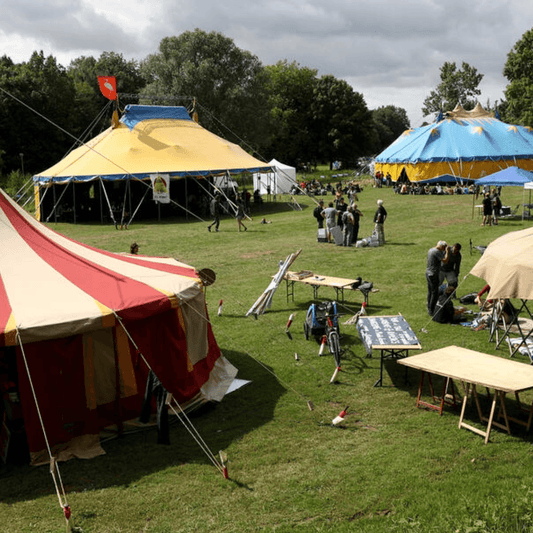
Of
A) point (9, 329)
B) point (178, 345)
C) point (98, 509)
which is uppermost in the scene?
point (9, 329)

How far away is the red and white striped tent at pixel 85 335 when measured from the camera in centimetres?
687

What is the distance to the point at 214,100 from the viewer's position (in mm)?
42969

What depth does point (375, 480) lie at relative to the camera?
20.1 ft

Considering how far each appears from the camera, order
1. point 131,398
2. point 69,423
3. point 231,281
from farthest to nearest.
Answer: point 231,281 → point 131,398 → point 69,423

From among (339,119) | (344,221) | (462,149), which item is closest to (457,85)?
(339,119)

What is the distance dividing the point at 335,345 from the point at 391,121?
107m

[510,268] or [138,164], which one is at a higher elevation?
[138,164]

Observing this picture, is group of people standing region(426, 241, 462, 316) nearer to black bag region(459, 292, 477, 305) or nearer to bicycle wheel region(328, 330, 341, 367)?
black bag region(459, 292, 477, 305)

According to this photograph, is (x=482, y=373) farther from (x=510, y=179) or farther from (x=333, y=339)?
(x=510, y=179)

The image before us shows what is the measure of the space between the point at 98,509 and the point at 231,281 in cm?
999

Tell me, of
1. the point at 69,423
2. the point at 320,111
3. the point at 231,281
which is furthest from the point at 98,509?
the point at 320,111

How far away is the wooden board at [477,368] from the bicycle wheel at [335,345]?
170cm

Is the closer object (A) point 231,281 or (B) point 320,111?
(A) point 231,281

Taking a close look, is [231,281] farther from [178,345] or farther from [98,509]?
[98,509]
